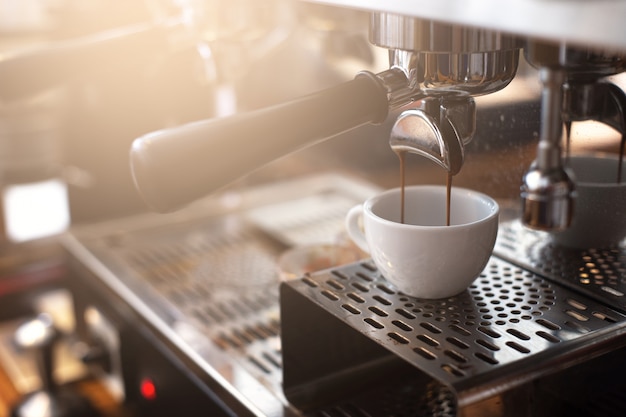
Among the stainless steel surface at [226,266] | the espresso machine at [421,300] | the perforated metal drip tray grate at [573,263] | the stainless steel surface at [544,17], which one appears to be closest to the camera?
the stainless steel surface at [544,17]

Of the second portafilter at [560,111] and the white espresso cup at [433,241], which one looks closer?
the second portafilter at [560,111]

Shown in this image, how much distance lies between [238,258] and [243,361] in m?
0.26

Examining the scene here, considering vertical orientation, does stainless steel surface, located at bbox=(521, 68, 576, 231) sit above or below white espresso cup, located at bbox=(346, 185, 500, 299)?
above

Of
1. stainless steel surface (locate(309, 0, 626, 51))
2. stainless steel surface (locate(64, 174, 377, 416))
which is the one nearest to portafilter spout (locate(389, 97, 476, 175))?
stainless steel surface (locate(309, 0, 626, 51))

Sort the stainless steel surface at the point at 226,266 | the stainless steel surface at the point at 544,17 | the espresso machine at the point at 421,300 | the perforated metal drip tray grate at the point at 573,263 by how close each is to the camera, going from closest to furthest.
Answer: the stainless steel surface at the point at 544,17 < the espresso machine at the point at 421,300 < the perforated metal drip tray grate at the point at 573,263 < the stainless steel surface at the point at 226,266

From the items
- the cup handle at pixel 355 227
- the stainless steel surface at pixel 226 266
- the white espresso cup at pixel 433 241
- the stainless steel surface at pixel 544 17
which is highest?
the stainless steel surface at pixel 544 17

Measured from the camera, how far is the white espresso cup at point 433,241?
0.53 meters

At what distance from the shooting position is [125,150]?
4.08 feet

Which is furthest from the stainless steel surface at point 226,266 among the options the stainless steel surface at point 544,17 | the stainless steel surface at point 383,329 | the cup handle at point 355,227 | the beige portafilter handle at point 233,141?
the stainless steel surface at point 544,17

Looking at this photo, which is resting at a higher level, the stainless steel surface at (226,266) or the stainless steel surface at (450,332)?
the stainless steel surface at (450,332)

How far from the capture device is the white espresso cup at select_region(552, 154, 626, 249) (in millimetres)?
595

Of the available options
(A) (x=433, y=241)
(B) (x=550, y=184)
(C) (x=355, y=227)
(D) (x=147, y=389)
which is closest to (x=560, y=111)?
(B) (x=550, y=184)

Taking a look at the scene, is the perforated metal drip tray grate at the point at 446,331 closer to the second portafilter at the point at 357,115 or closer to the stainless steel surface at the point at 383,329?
the stainless steel surface at the point at 383,329

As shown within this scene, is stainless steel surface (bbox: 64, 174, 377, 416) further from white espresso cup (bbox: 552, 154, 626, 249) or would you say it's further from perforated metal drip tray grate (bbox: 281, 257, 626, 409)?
white espresso cup (bbox: 552, 154, 626, 249)
